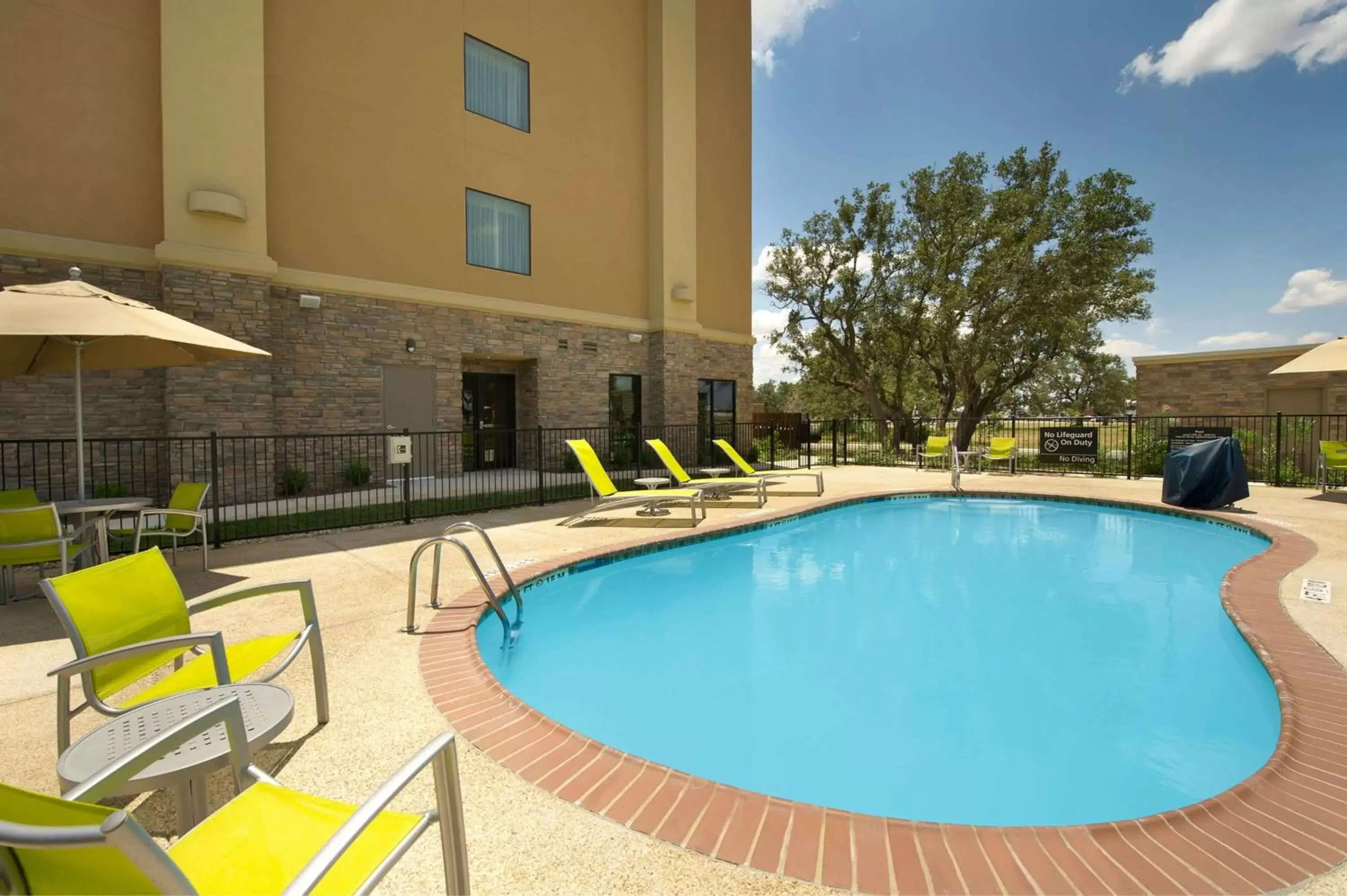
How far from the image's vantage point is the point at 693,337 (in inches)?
659

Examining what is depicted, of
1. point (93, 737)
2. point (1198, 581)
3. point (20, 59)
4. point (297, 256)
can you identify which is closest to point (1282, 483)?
point (1198, 581)

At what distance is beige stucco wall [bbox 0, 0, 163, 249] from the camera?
8.56 metres

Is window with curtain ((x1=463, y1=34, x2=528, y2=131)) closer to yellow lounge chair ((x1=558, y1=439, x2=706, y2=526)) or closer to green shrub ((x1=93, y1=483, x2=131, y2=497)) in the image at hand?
yellow lounge chair ((x1=558, y1=439, x2=706, y2=526))

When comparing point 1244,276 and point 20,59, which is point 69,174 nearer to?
point 20,59

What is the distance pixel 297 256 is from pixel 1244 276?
37.7 m

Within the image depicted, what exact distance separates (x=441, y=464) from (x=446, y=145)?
6.76 m

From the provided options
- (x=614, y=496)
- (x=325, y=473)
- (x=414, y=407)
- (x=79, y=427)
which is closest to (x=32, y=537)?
(x=79, y=427)

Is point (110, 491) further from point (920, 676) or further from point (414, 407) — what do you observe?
point (920, 676)

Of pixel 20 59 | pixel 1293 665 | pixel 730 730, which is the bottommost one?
pixel 730 730

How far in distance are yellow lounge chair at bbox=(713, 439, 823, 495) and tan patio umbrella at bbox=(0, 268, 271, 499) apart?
25.4ft

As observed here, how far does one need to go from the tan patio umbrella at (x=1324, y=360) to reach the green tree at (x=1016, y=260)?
884cm

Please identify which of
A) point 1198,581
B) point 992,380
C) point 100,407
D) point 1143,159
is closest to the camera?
point 1198,581

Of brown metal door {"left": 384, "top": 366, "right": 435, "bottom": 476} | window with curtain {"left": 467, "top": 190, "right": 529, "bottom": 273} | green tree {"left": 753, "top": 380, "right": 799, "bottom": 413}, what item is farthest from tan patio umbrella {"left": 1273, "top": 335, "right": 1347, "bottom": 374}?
green tree {"left": 753, "top": 380, "right": 799, "bottom": 413}

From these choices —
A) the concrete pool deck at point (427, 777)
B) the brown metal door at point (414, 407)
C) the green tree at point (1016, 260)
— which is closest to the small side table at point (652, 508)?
the concrete pool deck at point (427, 777)
